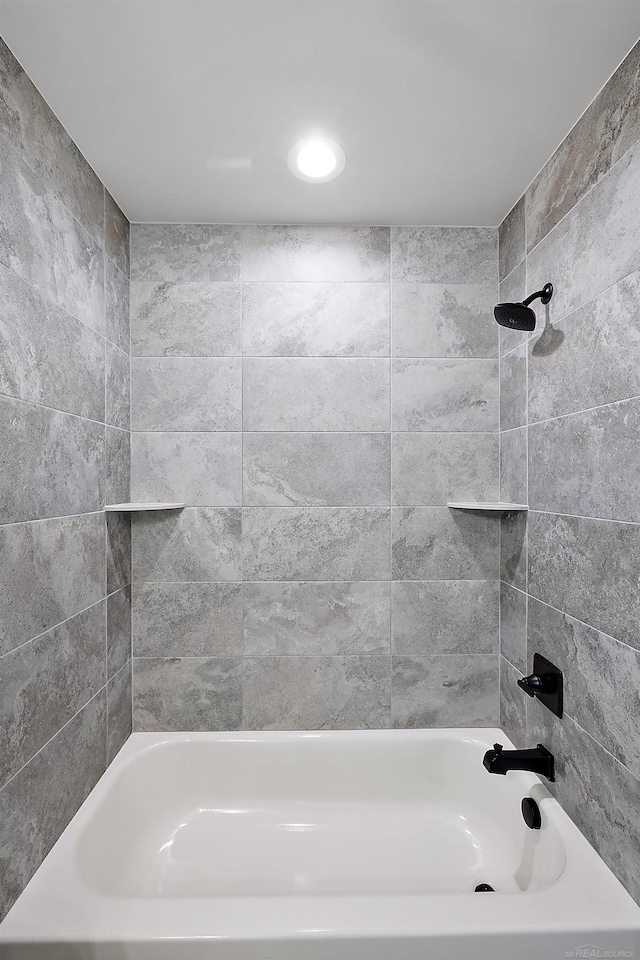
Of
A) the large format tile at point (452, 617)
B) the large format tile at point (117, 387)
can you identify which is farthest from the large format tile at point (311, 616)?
the large format tile at point (117, 387)

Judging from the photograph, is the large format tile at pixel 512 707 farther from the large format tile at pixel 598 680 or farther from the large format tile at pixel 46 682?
the large format tile at pixel 46 682

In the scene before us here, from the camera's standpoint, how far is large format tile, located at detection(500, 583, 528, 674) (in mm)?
1872

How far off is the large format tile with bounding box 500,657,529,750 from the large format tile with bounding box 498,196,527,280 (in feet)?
4.70

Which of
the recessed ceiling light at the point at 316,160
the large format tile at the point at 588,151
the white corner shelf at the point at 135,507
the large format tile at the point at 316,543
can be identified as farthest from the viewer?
the large format tile at the point at 316,543

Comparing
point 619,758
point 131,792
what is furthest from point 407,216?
point 131,792

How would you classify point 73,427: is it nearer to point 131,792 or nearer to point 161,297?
point 161,297

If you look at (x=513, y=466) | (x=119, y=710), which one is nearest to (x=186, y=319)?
(x=513, y=466)

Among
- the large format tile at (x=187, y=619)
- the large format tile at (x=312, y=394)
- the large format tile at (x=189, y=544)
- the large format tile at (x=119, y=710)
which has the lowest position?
the large format tile at (x=119, y=710)

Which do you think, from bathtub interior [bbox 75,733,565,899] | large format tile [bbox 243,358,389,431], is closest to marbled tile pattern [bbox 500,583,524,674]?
bathtub interior [bbox 75,733,565,899]

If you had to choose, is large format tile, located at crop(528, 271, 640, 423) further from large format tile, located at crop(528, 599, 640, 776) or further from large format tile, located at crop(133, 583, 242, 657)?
large format tile, located at crop(133, 583, 242, 657)

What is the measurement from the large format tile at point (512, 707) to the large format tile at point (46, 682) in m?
1.39

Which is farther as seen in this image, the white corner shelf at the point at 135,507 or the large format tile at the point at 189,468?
the large format tile at the point at 189,468

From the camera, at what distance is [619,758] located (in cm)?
128

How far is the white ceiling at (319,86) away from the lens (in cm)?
117
